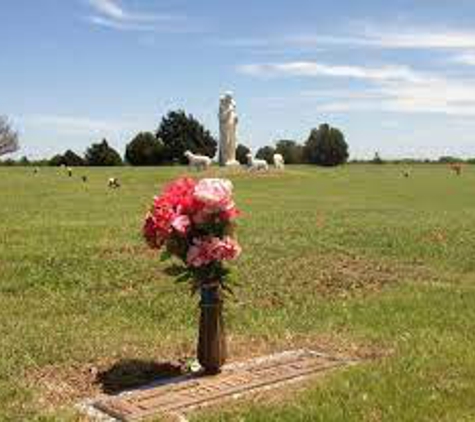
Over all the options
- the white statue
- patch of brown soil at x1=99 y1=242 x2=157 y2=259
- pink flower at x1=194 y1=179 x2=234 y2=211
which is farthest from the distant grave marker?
the white statue

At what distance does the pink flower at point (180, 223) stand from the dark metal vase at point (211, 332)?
0.59 meters

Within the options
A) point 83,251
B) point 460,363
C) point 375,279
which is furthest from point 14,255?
point 460,363

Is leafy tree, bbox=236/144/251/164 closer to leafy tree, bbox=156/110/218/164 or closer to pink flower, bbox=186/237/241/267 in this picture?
leafy tree, bbox=156/110/218/164

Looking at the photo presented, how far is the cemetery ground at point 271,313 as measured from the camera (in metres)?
7.68

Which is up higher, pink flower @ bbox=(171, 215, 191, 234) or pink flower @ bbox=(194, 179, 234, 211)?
pink flower @ bbox=(194, 179, 234, 211)

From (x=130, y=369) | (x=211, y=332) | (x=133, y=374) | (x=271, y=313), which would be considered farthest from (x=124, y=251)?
(x=211, y=332)

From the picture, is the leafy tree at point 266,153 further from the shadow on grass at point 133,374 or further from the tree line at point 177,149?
the shadow on grass at point 133,374

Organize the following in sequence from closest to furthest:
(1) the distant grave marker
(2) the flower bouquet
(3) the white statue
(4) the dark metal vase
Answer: (1) the distant grave marker, (2) the flower bouquet, (4) the dark metal vase, (3) the white statue

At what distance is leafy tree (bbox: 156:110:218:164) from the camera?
89.1 m

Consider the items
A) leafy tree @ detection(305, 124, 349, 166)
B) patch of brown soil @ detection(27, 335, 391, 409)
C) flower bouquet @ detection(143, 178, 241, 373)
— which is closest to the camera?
patch of brown soil @ detection(27, 335, 391, 409)

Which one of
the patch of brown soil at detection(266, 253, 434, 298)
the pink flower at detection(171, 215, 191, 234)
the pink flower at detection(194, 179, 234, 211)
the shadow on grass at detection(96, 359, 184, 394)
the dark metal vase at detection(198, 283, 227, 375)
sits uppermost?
the pink flower at detection(194, 179, 234, 211)

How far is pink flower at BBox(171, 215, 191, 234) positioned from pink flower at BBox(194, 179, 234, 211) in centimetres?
20

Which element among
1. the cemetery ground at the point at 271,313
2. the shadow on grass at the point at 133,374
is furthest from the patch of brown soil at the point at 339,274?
the shadow on grass at the point at 133,374

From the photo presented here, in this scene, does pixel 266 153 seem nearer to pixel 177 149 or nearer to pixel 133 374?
pixel 177 149
